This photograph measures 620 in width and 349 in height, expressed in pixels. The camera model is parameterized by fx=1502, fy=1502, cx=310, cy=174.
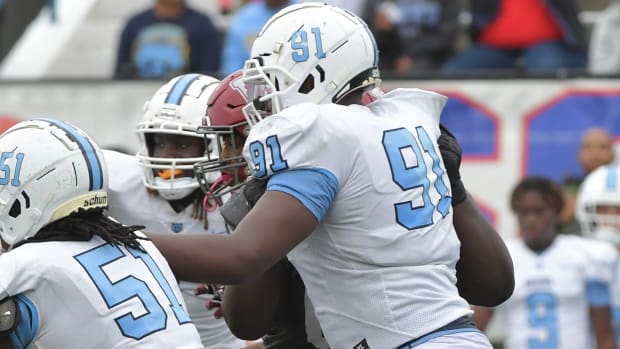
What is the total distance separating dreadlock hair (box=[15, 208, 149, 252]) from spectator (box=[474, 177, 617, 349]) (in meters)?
3.75

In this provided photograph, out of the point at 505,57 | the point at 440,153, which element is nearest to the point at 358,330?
the point at 440,153

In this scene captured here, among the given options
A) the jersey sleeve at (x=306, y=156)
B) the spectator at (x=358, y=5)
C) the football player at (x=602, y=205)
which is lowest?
the football player at (x=602, y=205)

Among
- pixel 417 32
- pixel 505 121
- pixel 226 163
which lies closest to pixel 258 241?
pixel 226 163

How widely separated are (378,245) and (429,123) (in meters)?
0.45

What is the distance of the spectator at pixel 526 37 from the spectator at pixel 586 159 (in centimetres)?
77

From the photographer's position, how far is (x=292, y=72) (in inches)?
156

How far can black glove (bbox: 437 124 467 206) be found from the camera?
4195mm

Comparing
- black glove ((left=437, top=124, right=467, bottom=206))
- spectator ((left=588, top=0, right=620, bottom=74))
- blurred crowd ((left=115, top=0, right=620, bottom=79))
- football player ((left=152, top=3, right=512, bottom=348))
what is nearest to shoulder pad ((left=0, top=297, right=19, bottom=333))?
football player ((left=152, top=3, right=512, bottom=348))

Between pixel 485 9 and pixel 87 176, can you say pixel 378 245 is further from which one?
pixel 485 9

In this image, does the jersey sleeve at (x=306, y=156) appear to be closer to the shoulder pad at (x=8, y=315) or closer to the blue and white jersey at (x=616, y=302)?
the shoulder pad at (x=8, y=315)

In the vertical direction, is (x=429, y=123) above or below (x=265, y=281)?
above

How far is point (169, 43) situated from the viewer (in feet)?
29.9

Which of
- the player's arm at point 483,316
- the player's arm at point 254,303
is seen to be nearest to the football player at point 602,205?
the player's arm at point 483,316

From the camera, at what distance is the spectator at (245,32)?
29.7 feet
